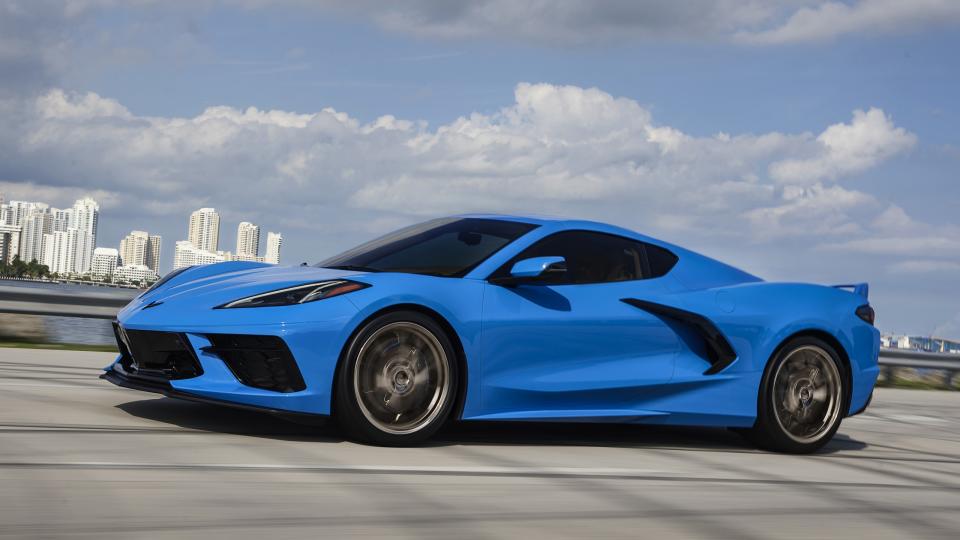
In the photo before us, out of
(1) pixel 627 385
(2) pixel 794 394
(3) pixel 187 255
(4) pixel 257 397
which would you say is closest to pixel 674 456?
(1) pixel 627 385

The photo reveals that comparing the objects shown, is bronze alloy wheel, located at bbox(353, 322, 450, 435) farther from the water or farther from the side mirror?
the water

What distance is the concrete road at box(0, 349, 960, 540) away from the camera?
3659 mm

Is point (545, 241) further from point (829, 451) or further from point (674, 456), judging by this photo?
point (829, 451)

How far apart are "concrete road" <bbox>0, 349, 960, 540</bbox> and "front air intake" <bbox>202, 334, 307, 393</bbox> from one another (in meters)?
0.30

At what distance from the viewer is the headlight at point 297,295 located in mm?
5254

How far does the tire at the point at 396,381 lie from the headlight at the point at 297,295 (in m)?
0.22

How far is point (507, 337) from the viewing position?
18.5 ft

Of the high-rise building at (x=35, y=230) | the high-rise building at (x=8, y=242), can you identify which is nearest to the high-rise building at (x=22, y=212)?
the high-rise building at (x=35, y=230)

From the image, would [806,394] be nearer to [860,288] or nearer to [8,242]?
[860,288]

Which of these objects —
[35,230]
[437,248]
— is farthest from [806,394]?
[35,230]

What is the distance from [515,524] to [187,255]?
1037 centimetres

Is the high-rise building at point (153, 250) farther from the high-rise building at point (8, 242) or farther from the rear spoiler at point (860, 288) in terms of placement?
the rear spoiler at point (860, 288)

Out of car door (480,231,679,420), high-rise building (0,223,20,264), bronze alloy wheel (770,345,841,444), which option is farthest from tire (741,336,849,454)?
high-rise building (0,223,20,264)

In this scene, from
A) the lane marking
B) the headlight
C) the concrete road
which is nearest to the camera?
the concrete road
